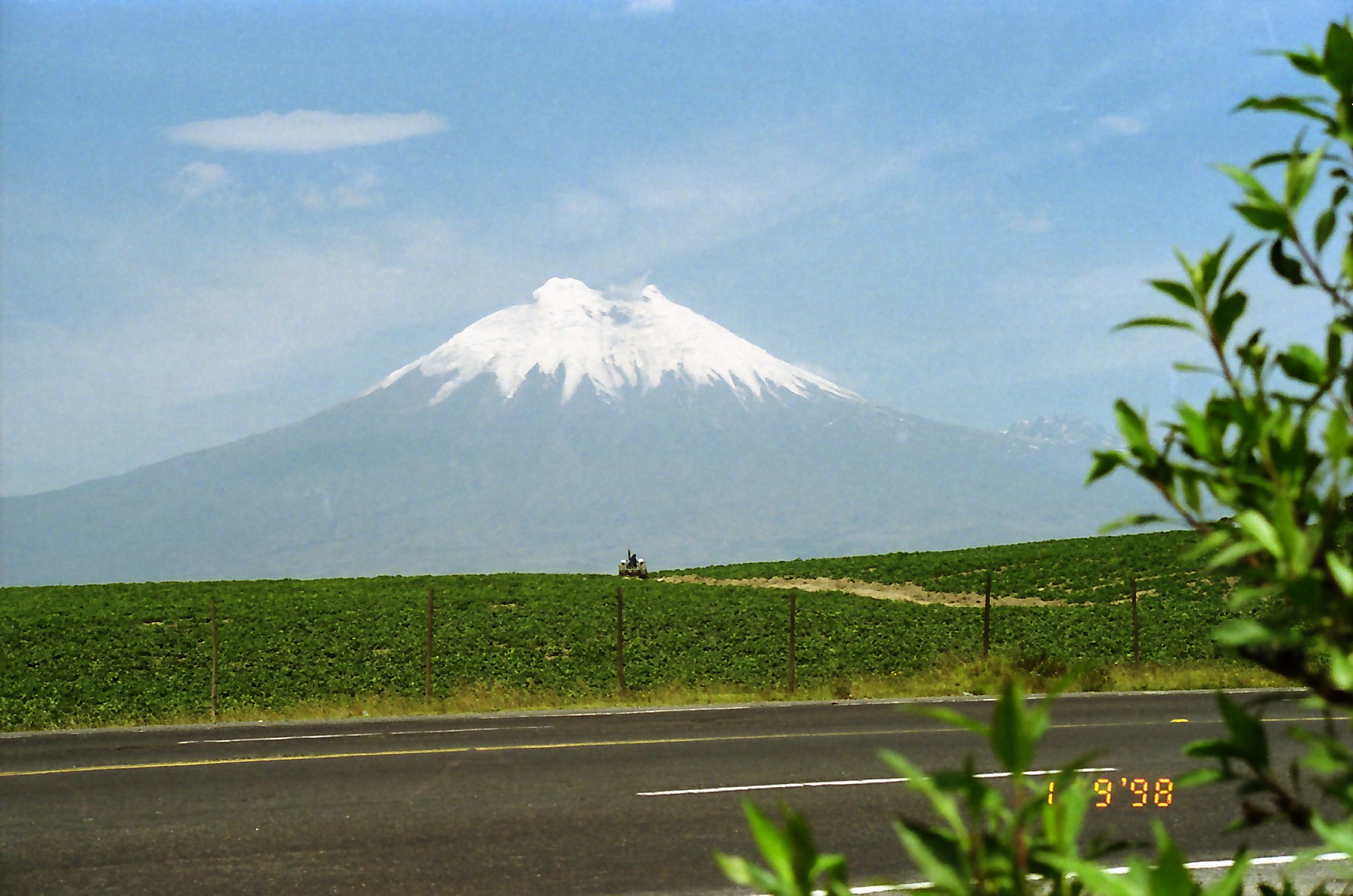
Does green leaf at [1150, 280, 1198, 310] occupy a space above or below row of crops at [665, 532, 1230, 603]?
above

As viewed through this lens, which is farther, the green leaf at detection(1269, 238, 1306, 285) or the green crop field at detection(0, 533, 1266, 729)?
the green crop field at detection(0, 533, 1266, 729)

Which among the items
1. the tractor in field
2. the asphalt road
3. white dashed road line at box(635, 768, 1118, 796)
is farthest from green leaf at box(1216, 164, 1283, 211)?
the tractor in field

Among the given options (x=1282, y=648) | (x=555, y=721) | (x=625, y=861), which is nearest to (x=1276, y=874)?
(x=625, y=861)

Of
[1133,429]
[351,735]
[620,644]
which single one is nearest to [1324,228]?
[1133,429]

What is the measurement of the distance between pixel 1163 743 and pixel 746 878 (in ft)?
49.7

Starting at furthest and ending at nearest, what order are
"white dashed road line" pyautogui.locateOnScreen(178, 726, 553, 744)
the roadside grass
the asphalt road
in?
the roadside grass → "white dashed road line" pyautogui.locateOnScreen(178, 726, 553, 744) → the asphalt road

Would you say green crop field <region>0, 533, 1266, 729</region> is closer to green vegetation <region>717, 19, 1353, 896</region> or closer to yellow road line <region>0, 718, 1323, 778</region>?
yellow road line <region>0, 718, 1323, 778</region>

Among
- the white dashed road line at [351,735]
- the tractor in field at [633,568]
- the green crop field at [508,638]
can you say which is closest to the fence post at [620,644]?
the green crop field at [508,638]

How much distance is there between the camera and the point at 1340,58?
153 centimetres

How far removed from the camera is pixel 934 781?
1.30 meters

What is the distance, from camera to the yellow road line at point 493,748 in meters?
14.4

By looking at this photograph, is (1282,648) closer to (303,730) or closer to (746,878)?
(746,878)

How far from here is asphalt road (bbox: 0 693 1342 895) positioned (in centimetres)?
932

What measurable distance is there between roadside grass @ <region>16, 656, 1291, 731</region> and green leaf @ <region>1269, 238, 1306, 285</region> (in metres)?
19.0
